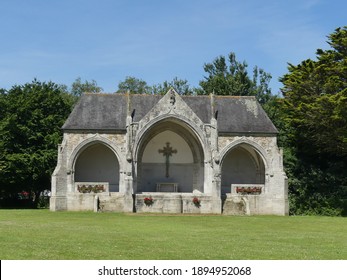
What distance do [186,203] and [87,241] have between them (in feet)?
58.2

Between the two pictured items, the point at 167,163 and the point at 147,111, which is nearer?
the point at 147,111

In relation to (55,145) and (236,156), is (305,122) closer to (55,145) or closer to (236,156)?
(236,156)

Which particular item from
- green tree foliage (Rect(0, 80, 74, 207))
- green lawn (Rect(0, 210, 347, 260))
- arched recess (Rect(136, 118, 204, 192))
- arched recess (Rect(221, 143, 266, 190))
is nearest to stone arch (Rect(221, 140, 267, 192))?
arched recess (Rect(221, 143, 266, 190))

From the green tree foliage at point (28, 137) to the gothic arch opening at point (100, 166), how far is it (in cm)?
236

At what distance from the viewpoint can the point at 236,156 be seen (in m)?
39.3

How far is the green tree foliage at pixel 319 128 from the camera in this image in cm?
3084

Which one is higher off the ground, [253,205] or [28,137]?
[28,137]

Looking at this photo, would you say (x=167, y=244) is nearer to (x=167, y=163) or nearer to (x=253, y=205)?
(x=253, y=205)

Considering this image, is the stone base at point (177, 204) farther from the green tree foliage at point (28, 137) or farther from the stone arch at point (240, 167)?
the green tree foliage at point (28, 137)

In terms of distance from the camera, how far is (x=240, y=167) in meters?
39.2

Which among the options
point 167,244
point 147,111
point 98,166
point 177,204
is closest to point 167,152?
point 147,111

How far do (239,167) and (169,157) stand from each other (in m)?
5.13

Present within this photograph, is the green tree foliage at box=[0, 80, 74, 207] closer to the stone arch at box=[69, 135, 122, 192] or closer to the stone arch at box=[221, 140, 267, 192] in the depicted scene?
the stone arch at box=[69, 135, 122, 192]
